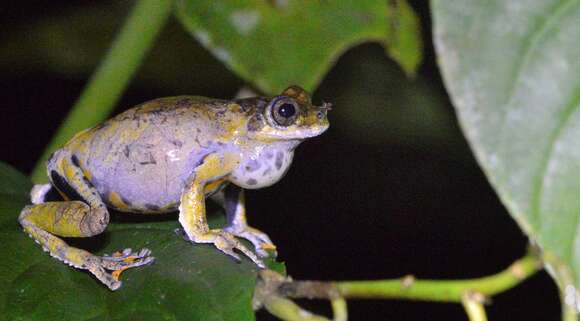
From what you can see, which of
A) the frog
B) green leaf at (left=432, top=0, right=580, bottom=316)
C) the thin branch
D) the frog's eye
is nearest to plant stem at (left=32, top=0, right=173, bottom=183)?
the frog

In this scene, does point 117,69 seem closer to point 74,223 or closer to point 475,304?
point 74,223

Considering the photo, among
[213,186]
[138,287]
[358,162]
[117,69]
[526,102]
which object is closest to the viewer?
[526,102]

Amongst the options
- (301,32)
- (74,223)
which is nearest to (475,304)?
(74,223)

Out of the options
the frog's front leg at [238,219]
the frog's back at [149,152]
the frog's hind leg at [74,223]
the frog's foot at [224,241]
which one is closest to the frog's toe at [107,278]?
the frog's hind leg at [74,223]

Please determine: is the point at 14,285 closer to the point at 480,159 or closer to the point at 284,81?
the point at 480,159

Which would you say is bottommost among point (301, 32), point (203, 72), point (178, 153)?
point (178, 153)

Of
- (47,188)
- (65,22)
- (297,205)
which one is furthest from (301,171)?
(47,188)
